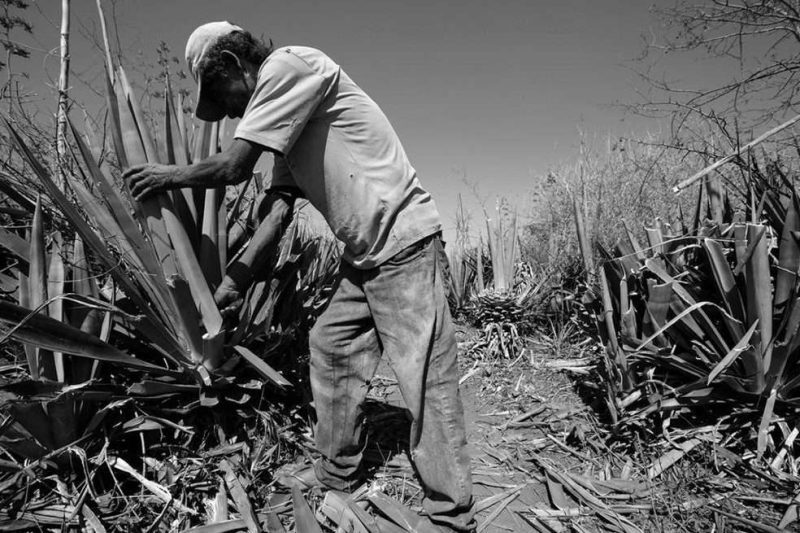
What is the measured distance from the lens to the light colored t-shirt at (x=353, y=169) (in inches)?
58.1

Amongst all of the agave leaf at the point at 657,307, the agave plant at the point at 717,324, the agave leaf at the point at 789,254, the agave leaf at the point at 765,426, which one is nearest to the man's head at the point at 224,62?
the agave plant at the point at 717,324

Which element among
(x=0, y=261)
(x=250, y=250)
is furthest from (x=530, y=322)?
(x=0, y=261)

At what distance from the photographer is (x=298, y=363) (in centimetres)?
214

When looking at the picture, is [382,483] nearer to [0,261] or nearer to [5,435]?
[5,435]

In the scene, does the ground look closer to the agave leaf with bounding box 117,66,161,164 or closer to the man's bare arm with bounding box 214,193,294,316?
the man's bare arm with bounding box 214,193,294,316

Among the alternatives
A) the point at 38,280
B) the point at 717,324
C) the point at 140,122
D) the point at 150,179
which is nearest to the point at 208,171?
the point at 150,179

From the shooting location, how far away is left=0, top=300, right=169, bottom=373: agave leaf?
120 cm

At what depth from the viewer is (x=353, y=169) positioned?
1.50 metres

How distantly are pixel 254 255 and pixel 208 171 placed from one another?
0.47 meters

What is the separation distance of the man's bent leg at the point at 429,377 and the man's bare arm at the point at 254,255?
546 millimetres

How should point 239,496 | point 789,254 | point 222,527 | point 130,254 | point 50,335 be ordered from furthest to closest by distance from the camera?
point 789,254, point 130,254, point 239,496, point 222,527, point 50,335

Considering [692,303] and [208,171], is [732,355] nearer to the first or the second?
[692,303]

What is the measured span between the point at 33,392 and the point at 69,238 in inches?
26.1

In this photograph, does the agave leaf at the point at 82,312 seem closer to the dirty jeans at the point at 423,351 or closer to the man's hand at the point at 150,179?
the man's hand at the point at 150,179
